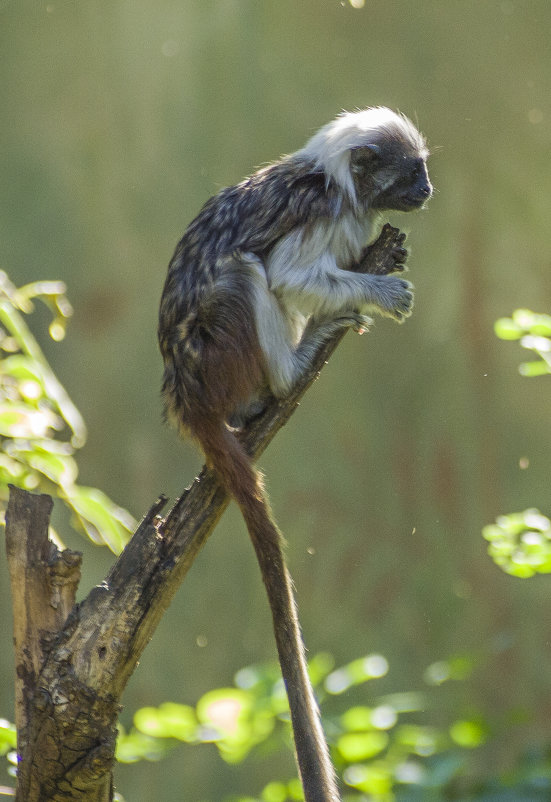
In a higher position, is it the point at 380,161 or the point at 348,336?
the point at 348,336

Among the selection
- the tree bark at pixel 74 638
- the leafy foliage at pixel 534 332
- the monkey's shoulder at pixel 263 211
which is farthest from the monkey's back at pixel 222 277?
the leafy foliage at pixel 534 332

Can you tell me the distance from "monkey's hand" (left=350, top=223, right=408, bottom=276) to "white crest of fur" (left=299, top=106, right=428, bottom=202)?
25 cm

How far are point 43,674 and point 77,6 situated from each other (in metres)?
3.90

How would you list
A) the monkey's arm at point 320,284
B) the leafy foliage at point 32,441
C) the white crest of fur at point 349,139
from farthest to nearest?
the white crest of fur at point 349,139, the monkey's arm at point 320,284, the leafy foliage at point 32,441

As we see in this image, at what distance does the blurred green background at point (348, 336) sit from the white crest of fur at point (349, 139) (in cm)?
173

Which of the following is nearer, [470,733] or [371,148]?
[470,733]

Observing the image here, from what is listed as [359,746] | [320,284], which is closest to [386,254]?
[320,284]

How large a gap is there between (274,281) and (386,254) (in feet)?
1.09

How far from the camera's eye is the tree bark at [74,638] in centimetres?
197

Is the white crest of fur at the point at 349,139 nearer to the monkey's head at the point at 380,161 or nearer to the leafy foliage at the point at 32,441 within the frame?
the monkey's head at the point at 380,161

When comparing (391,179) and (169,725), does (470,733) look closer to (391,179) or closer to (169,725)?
(169,725)

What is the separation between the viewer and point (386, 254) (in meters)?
2.66

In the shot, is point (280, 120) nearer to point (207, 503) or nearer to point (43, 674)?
point (207, 503)

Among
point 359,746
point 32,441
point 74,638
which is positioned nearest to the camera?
point 74,638
